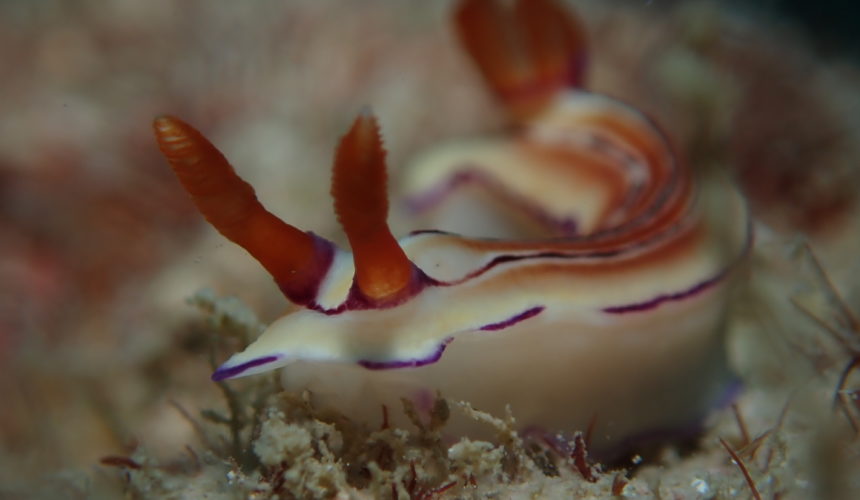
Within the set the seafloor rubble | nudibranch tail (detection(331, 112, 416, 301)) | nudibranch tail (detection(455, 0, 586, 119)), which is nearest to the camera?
nudibranch tail (detection(331, 112, 416, 301))

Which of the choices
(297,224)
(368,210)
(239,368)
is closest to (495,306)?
(368,210)

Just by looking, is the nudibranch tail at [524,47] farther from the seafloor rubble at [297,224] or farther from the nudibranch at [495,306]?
the nudibranch at [495,306]

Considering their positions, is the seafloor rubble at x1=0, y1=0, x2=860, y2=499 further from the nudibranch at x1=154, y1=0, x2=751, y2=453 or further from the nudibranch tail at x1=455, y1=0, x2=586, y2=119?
the nudibranch tail at x1=455, y1=0, x2=586, y2=119

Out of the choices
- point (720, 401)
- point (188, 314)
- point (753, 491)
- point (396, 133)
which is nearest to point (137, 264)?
point (188, 314)

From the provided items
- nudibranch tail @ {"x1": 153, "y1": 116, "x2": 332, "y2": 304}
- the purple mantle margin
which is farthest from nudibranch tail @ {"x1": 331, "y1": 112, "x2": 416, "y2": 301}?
the purple mantle margin

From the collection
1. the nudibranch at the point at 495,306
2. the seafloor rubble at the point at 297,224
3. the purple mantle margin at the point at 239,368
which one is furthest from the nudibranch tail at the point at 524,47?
the purple mantle margin at the point at 239,368

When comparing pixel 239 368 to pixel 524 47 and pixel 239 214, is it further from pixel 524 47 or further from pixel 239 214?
pixel 524 47
